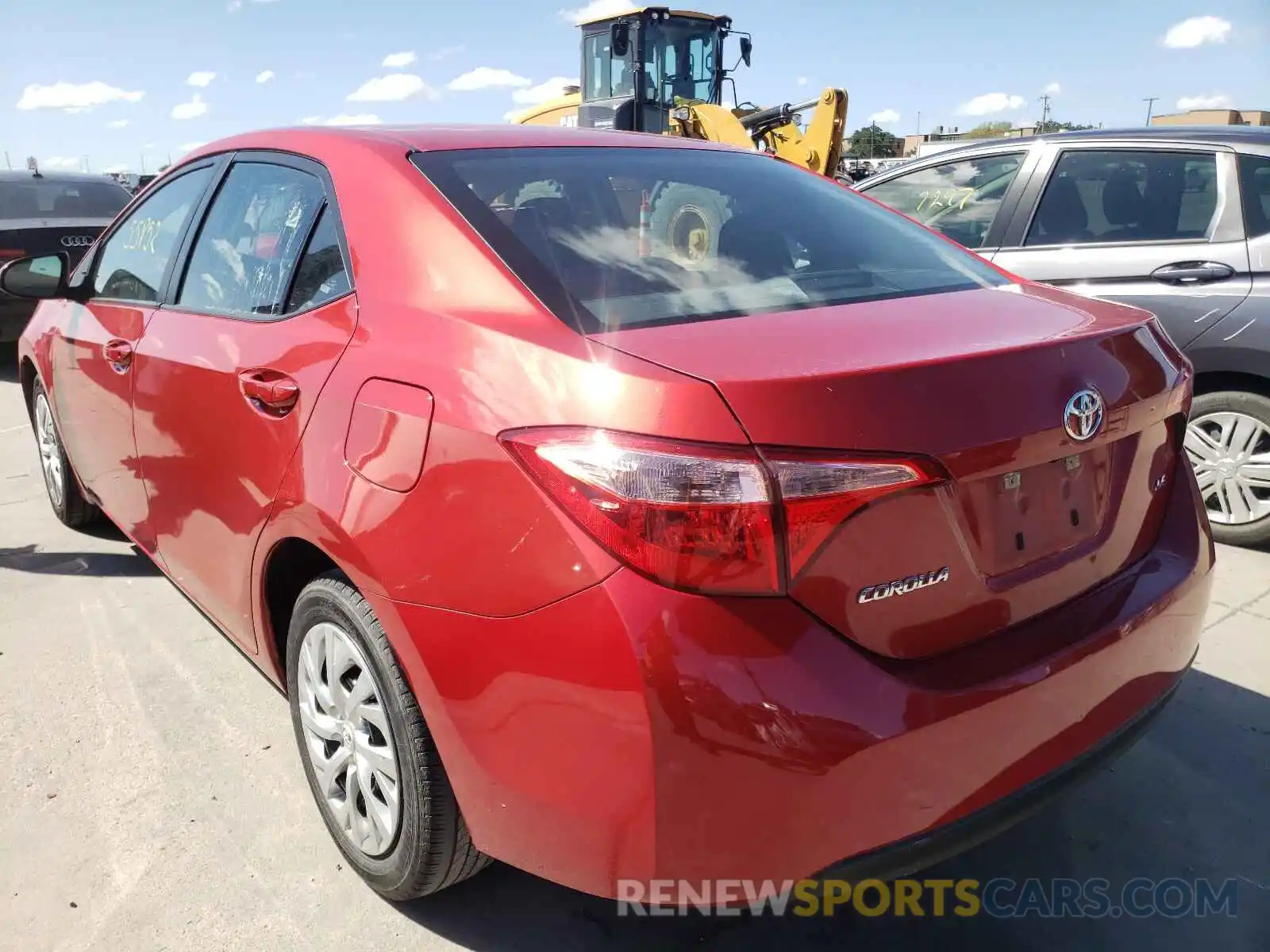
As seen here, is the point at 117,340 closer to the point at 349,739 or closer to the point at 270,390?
the point at 270,390

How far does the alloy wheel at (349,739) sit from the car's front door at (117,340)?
4.14 feet

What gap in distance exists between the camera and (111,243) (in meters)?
3.58

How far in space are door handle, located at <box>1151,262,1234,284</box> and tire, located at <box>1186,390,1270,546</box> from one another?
0.47 meters

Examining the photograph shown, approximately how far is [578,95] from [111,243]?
12231mm

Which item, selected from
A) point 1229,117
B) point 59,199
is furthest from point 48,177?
point 1229,117

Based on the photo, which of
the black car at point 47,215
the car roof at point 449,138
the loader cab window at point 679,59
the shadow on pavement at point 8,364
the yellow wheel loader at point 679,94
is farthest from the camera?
the loader cab window at point 679,59

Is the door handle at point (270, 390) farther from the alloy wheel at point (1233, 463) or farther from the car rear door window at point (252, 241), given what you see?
the alloy wheel at point (1233, 463)

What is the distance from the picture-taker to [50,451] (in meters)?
4.46

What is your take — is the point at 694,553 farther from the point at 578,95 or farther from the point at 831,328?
the point at 578,95

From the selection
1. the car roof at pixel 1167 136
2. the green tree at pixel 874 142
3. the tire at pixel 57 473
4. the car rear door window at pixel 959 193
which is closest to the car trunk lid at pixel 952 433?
the car roof at pixel 1167 136

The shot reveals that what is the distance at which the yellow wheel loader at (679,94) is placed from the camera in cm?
1115

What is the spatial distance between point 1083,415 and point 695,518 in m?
0.77

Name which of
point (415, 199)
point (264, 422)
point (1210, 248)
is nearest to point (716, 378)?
point (415, 199)

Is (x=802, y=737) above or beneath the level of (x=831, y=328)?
beneath
